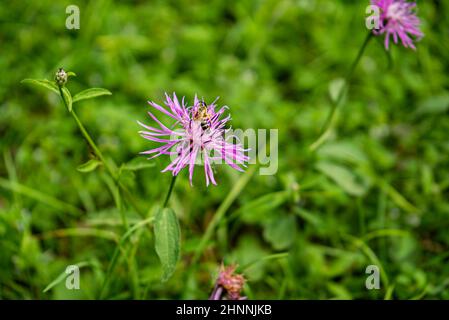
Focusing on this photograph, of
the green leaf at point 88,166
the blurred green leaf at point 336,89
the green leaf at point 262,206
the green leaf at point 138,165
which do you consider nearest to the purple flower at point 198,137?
the green leaf at point 138,165

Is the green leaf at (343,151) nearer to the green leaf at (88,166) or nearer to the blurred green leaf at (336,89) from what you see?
the blurred green leaf at (336,89)

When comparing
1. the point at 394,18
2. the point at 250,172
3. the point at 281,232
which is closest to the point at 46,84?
the point at 250,172

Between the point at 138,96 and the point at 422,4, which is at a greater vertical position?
the point at 422,4

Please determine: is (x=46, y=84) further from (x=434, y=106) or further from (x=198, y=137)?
(x=434, y=106)

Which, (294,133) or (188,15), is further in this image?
(188,15)
